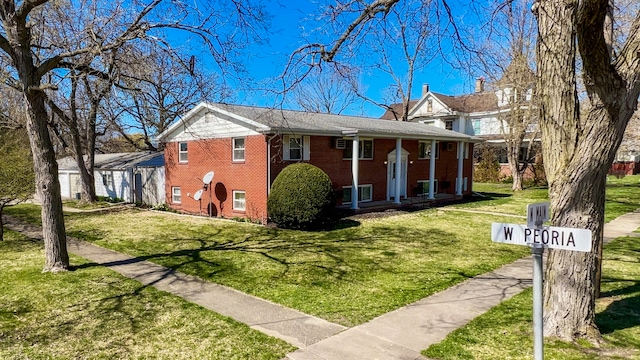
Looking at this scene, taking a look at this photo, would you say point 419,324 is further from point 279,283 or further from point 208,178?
point 208,178

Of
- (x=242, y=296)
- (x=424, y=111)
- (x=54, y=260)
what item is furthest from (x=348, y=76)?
(x=424, y=111)

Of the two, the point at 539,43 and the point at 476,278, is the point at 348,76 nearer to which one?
the point at 539,43

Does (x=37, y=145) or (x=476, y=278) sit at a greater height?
(x=37, y=145)

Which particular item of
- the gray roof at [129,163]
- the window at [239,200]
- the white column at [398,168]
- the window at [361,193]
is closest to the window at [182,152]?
the gray roof at [129,163]

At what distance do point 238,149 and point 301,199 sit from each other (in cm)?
457

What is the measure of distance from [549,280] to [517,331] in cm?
86

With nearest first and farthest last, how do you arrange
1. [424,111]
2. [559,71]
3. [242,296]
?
[559,71]
[242,296]
[424,111]

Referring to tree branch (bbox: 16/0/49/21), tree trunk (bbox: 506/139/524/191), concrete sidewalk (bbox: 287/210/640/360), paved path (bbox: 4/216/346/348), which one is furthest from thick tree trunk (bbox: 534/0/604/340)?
tree trunk (bbox: 506/139/524/191)

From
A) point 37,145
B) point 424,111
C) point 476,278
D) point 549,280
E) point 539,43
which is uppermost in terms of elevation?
point 424,111

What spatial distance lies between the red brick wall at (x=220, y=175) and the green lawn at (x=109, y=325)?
25.3 ft

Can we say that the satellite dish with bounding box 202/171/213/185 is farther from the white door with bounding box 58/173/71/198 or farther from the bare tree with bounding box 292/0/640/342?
the white door with bounding box 58/173/71/198

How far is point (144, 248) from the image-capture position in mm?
10625

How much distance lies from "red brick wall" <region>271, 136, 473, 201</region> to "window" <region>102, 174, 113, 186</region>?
1562 cm

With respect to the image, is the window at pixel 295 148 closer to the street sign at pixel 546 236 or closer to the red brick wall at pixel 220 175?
the red brick wall at pixel 220 175
